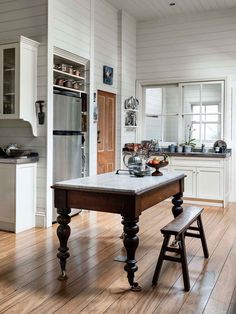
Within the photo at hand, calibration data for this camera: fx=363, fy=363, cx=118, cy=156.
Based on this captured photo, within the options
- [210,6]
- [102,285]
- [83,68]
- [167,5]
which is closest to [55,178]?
[83,68]

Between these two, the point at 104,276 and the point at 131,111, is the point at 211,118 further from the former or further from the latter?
the point at 104,276

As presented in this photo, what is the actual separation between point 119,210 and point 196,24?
5113mm

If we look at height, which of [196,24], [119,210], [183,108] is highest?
[196,24]

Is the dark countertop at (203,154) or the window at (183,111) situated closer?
the dark countertop at (203,154)

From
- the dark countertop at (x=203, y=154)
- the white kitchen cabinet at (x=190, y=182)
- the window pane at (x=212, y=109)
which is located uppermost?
the window pane at (x=212, y=109)

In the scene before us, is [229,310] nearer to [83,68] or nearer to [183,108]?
[83,68]

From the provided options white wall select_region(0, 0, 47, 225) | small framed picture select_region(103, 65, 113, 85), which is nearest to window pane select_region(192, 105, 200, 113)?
small framed picture select_region(103, 65, 113, 85)

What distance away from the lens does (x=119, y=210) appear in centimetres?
281

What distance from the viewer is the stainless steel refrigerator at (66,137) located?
16.2ft

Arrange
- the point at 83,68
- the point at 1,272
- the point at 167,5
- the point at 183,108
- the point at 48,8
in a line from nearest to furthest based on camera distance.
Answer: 1. the point at 1,272
2. the point at 48,8
3. the point at 83,68
4. the point at 167,5
5. the point at 183,108

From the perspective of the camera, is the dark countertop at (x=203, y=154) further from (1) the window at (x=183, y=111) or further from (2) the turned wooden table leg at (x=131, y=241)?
(2) the turned wooden table leg at (x=131, y=241)

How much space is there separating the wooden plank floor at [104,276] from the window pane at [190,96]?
118 inches

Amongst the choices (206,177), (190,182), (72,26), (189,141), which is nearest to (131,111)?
(189,141)

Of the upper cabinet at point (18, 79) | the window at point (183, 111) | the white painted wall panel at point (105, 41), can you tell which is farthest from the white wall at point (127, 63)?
the upper cabinet at point (18, 79)
